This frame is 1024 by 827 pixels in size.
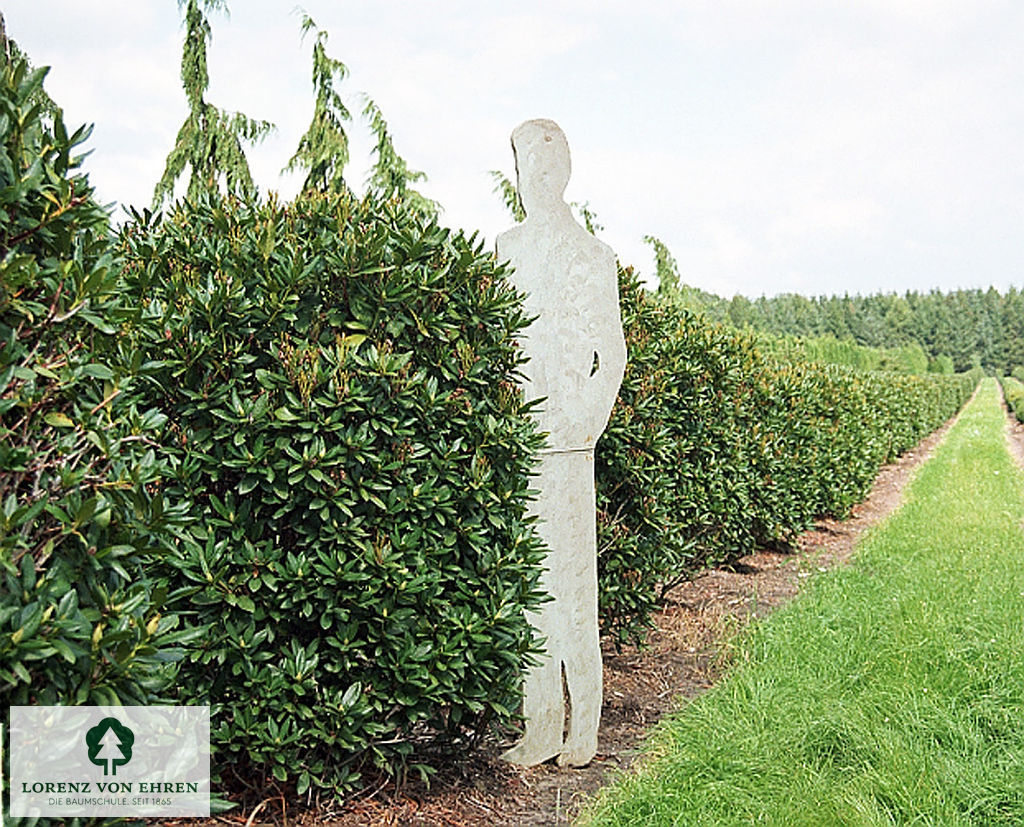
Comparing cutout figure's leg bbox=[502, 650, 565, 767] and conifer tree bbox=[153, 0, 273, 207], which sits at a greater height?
conifer tree bbox=[153, 0, 273, 207]

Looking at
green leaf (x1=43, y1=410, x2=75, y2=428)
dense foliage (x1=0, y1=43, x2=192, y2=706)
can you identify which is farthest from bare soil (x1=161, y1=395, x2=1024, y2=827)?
green leaf (x1=43, y1=410, x2=75, y2=428)

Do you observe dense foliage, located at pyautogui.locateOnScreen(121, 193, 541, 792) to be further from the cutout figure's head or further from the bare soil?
the cutout figure's head

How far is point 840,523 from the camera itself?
460 inches

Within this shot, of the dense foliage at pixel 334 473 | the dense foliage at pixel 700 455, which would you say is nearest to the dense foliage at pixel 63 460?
the dense foliage at pixel 334 473

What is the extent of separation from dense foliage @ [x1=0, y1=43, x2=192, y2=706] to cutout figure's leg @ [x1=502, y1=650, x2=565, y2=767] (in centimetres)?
215

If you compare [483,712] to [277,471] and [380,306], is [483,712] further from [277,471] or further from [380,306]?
[380,306]

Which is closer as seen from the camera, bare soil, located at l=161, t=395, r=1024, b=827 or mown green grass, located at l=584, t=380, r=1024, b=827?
bare soil, located at l=161, t=395, r=1024, b=827

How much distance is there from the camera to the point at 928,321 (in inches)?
3243

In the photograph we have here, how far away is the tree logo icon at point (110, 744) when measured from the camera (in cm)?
209

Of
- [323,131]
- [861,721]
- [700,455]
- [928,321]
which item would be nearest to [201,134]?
[323,131]

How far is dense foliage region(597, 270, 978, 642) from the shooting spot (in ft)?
17.1

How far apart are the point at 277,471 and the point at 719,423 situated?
4.62 m

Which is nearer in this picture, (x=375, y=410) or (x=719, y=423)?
(x=375, y=410)

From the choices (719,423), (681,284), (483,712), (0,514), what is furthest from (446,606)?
(681,284)
